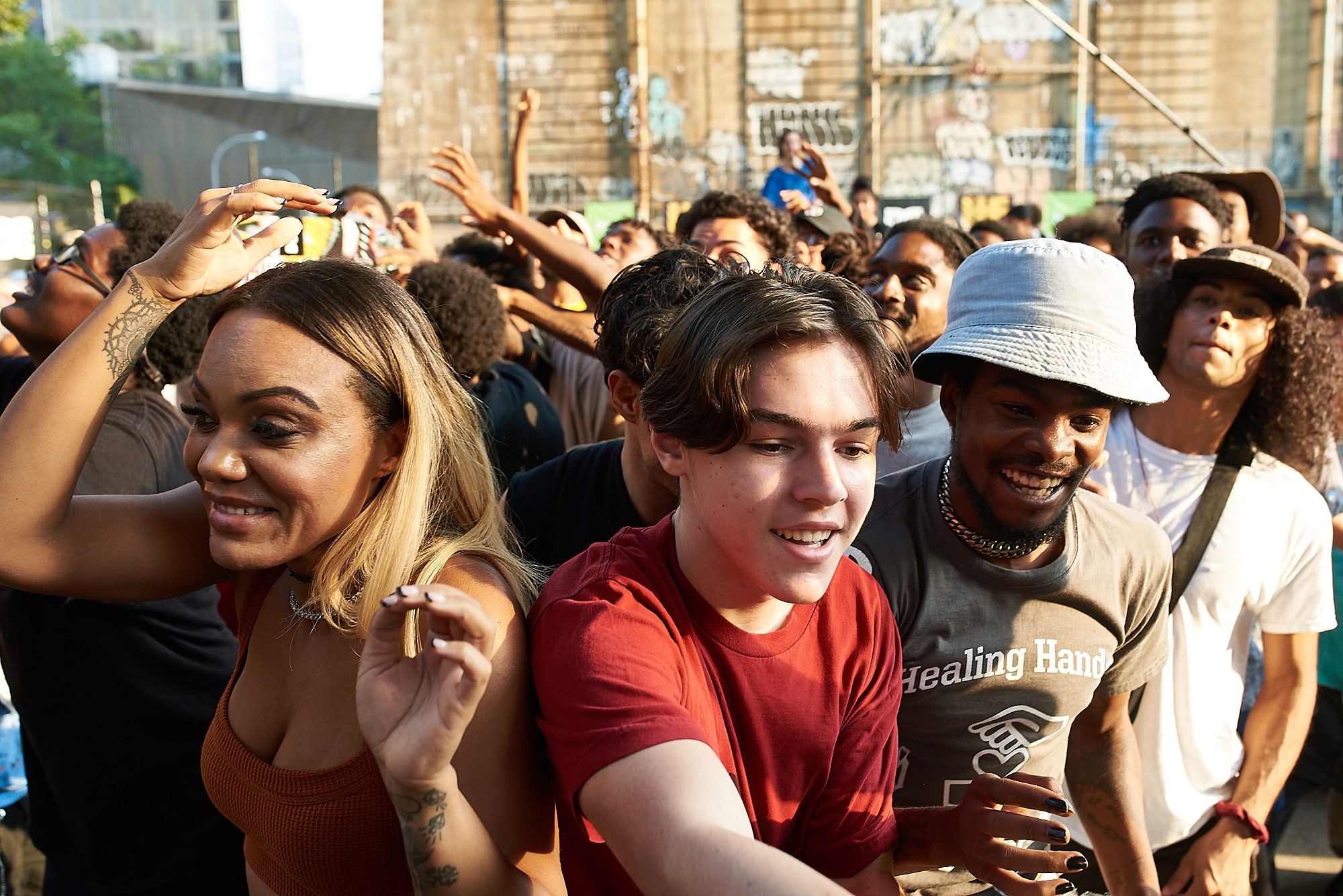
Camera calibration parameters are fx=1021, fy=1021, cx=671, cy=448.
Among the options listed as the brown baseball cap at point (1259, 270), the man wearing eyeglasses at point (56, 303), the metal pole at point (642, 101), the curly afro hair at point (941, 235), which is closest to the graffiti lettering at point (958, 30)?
the metal pole at point (642, 101)

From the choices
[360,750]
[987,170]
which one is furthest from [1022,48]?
[360,750]

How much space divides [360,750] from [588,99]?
20.8 metres

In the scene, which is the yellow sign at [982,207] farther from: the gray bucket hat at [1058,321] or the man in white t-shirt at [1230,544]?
the gray bucket hat at [1058,321]

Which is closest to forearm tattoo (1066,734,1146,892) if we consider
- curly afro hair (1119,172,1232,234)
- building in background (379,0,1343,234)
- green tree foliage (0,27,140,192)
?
curly afro hair (1119,172,1232,234)

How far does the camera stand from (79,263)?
10.0ft

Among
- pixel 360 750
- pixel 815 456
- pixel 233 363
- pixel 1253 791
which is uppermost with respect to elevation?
pixel 233 363

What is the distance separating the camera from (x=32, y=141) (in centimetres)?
3409

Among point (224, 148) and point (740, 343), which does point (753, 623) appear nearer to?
point (740, 343)

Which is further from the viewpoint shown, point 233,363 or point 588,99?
point 588,99

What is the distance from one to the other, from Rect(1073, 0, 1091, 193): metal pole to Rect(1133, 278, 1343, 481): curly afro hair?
1897 cm

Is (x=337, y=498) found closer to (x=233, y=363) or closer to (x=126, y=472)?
(x=233, y=363)

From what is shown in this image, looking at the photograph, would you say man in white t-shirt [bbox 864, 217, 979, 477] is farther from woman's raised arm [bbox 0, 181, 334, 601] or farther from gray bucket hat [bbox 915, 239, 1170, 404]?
woman's raised arm [bbox 0, 181, 334, 601]

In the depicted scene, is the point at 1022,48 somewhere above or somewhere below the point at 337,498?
above

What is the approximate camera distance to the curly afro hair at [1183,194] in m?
4.50
